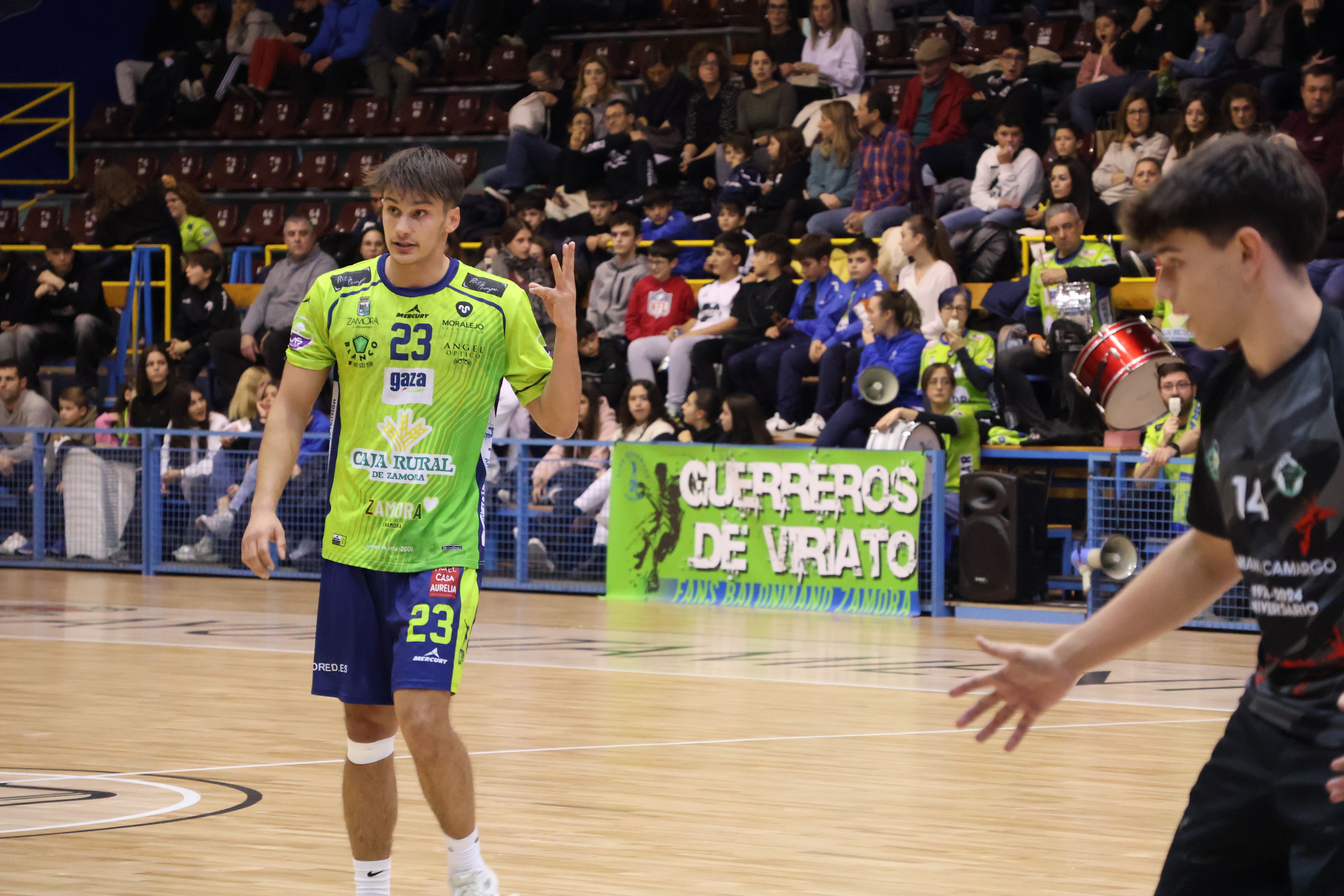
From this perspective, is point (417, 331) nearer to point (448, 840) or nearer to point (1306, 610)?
point (448, 840)

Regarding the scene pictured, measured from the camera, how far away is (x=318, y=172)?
2055cm

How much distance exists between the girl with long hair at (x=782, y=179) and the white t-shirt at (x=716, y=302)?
1087 millimetres

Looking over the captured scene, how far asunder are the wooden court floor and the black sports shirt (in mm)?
2424

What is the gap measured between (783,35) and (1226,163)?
15.1 m

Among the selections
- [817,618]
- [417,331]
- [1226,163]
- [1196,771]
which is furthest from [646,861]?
[817,618]

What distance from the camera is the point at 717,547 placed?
1308 centimetres

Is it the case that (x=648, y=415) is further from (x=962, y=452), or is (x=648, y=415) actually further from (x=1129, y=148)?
(x=1129, y=148)

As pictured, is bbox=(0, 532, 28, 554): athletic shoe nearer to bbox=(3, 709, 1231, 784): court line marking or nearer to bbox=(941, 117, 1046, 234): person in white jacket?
bbox=(941, 117, 1046, 234): person in white jacket

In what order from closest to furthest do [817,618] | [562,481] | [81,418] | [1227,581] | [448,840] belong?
[1227,581], [448,840], [817,618], [562,481], [81,418]

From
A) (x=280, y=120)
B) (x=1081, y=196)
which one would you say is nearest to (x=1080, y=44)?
(x=1081, y=196)

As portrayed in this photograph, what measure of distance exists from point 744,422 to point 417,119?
850 centimetres

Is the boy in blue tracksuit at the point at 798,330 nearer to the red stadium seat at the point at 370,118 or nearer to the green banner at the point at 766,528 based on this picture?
the green banner at the point at 766,528

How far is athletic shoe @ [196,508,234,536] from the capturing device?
14.8m

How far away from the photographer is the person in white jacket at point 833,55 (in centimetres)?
1666
